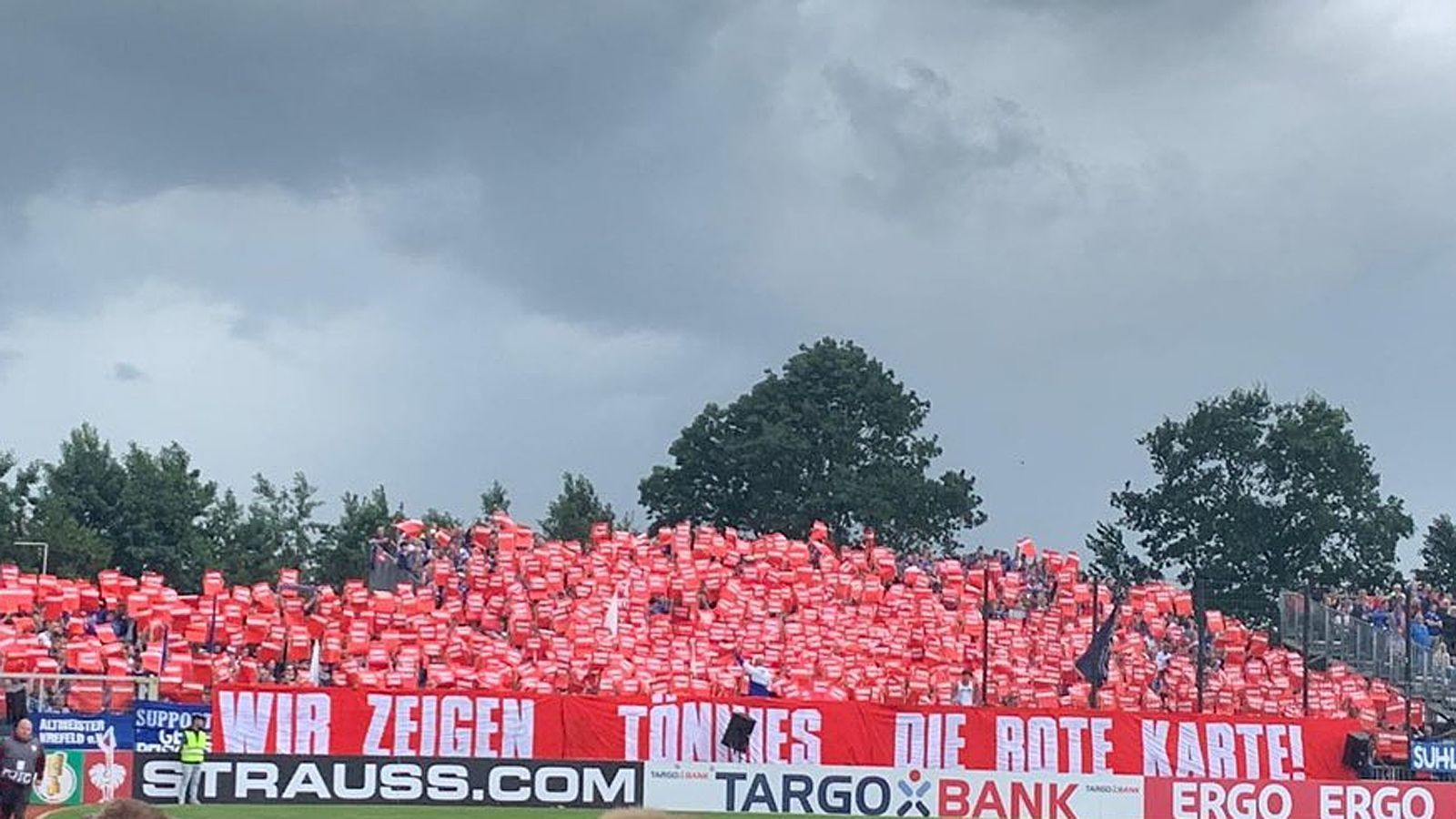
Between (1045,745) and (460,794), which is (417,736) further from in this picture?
(1045,745)

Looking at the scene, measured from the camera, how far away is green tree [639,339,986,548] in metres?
89.5

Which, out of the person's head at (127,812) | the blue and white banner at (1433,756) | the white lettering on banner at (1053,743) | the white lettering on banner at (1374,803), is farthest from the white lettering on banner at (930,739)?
the person's head at (127,812)

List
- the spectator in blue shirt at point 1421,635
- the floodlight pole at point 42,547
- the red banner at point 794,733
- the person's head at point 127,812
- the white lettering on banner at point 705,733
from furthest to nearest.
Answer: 1. the floodlight pole at point 42,547
2. the spectator in blue shirt at point 1421,635
3. the white lettering on banner at point 705,733
4. the red banner at point 794,733
5. the person's head at point 127,812

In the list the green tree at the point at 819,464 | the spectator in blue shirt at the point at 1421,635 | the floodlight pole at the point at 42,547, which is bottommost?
the spectator in blue shirt at the point at 1421,635

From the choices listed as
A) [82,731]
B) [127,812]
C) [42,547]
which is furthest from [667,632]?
[127,812]

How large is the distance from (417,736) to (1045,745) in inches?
465

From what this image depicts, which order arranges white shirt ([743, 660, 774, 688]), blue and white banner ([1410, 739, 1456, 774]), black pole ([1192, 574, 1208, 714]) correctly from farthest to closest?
white shirt ([743, 660, 774, 688]) < black pole ([1192, 574, 1208, 714]) < blue and white banner ([1410, 739, 1456, 774])

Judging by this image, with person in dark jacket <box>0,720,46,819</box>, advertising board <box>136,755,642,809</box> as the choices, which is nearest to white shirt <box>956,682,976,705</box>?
advertising board <box>136,755,642,809</box>

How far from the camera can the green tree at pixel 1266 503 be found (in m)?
85.6

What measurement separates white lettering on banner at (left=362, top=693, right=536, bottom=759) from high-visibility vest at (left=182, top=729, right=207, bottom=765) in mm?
4115

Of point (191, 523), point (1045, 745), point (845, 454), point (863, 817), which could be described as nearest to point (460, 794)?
point (863, 817)

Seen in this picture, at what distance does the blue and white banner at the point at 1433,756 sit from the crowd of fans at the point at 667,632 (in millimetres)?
5202

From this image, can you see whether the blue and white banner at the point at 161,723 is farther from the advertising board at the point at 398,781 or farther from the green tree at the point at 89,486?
the green tree at the point at 89,486

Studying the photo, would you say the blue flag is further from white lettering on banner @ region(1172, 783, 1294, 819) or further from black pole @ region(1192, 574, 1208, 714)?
white lettering on banner @ region(1172, 783, 1294, 819)
